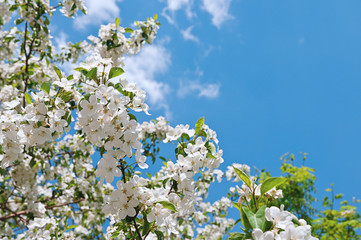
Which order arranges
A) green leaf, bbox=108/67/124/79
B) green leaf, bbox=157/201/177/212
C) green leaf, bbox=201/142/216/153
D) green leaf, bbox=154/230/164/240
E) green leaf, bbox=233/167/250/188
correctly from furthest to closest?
green leaf, bbox=201/142/216/153 → green leaf, bbox=154/230/164/240 → green leaf, bbox=108/67/124/79 → green leaf, bbox=157/201/177/212 → green leaf, bbox=233/167/250/188

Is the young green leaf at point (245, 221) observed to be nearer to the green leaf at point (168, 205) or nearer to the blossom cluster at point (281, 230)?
the blossom cluster at point (281, 230)

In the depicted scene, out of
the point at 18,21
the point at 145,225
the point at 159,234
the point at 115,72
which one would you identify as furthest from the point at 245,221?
the point at 18,21

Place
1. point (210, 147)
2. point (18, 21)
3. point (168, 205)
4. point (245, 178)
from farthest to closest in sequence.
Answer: point (18, 21), point (210, 147), point (168, 205), point (245, 178)

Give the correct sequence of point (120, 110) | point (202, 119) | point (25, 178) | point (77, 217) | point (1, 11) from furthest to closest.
Answer: point (1, 11)
point (77, 217)
point (25, 178)
point (202, 119)
point (120, 110)

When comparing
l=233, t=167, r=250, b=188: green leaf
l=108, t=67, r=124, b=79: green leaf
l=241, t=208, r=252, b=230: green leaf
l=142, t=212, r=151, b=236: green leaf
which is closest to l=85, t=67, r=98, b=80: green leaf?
l=108, t=67, r=124, b=79: green leaf

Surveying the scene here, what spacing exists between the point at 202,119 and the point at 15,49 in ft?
18.1

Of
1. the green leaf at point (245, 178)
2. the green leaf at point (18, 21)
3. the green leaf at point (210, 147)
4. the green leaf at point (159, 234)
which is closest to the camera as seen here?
the green leaf at point (245, 178)

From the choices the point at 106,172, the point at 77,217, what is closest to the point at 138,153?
the point at 106,172

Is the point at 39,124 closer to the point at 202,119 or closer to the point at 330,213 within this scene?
the point at 202,119

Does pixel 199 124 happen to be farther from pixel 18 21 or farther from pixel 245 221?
pixel 18 21

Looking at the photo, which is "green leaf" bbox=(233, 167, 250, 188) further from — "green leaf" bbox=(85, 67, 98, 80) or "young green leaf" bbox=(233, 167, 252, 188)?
"green leaf" bbox=(85, 67, 98, 80)

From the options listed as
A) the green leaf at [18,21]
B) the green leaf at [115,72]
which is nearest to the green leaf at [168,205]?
the green leaf at [115,72]

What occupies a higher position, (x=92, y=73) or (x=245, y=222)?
(x=92, y=73)

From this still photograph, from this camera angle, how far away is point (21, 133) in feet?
6.08
